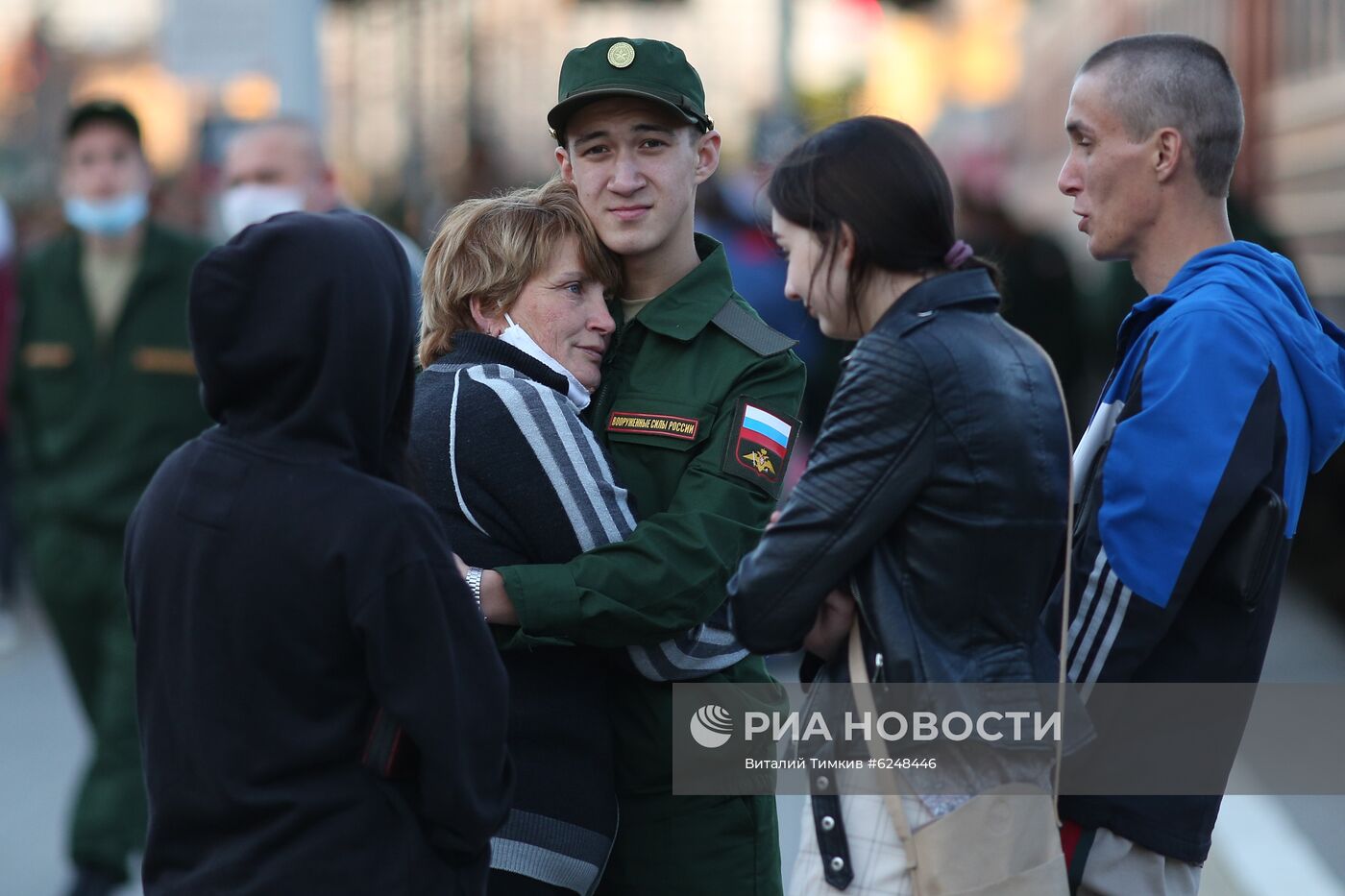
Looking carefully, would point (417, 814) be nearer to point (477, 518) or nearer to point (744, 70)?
point (477, 518)

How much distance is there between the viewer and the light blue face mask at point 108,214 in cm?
599

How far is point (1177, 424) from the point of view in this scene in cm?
275

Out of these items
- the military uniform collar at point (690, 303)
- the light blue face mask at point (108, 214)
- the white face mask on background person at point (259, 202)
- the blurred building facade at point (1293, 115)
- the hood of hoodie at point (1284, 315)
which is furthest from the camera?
the blurred building facade at point (1293, 115)

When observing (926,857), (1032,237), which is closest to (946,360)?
(926,857)

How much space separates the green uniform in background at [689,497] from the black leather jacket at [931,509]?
0.32 metres

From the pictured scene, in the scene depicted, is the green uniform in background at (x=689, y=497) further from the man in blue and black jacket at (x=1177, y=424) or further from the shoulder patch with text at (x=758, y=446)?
the man in blue and black jacket at (x=1177, y=424)

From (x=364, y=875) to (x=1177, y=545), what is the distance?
1316 mm

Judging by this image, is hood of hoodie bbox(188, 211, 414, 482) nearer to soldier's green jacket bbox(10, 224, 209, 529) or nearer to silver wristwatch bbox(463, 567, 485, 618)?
silver wristwatch bbox(463, 567, 485, 618)

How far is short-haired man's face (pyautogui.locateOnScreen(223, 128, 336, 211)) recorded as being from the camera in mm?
6266

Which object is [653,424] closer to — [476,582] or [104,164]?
[476,582]

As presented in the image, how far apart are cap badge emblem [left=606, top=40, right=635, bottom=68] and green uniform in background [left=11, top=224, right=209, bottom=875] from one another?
301 centimetres

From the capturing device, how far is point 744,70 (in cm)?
4972

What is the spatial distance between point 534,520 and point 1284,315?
1.26 m

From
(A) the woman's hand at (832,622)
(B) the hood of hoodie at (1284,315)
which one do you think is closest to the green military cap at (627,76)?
(B) the hood of hoodie at (1284,315)
